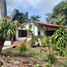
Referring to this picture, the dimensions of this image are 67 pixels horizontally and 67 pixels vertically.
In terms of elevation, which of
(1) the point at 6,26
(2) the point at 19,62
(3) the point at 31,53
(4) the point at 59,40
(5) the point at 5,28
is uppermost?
(1) the point at 6,26

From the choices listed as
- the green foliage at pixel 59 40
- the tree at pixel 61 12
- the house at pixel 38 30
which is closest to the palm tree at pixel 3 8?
the green foliage at pixel 59 40


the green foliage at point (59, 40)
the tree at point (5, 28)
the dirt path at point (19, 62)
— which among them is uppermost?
the tree at point (5, 28)

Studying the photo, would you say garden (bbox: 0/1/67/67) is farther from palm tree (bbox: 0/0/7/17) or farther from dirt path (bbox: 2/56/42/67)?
palm tree (bbox: 0/0/7/17)

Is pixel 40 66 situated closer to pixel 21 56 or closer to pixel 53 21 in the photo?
pixel 21 56

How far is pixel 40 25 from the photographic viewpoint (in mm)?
30422

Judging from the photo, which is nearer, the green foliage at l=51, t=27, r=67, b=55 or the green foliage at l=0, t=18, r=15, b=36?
the green foliage at l=0, t=18, r=15, b=36

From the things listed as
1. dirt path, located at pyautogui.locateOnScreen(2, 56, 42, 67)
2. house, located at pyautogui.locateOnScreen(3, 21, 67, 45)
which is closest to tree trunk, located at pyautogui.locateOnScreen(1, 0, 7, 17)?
dirt path, located at pyautogui.locateOnScreen(2, 56, 42, 67)

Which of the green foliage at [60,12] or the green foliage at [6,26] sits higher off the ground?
the green foliage at [60,12]

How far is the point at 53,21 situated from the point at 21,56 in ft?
83.3

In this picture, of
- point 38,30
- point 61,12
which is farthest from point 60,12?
point 38,30

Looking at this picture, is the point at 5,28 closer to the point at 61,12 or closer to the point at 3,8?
the point at 3,8

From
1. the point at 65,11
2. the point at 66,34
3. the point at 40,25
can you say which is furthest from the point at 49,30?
the point at 66,34

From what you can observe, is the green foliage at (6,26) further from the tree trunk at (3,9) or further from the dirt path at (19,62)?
the tree trunk at (3,9)

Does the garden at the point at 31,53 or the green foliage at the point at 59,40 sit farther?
the green foliage at the point at 59,40
